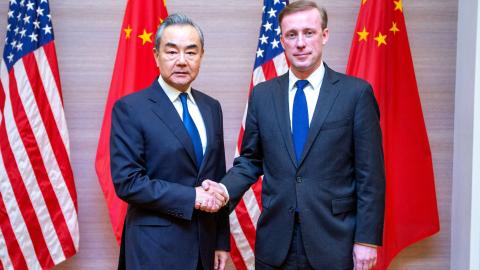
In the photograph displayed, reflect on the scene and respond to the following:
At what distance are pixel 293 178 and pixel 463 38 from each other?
1.77 metres

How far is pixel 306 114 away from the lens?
192 centimetres

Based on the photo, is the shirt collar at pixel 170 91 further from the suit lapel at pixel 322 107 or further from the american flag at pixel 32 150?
the american flag at pixel 32 150

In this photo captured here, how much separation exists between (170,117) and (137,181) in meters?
0.27

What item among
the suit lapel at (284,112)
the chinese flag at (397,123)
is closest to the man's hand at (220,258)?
the suit lapel at (284,112)

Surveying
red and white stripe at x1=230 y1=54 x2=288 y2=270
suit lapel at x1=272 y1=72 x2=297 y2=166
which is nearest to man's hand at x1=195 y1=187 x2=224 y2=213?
suit lapel at x1=272 y1=72 x2=297 y2=166

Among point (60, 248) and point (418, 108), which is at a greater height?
point (418, 108)

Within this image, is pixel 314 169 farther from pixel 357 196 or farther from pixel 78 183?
pixel 78 183

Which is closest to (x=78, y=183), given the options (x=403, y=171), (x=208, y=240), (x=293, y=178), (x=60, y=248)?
(x=60, y=248)

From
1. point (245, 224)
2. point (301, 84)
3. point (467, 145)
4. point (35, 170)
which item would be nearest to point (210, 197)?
point (301, 84)

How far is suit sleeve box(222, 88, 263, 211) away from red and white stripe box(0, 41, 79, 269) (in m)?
1.33

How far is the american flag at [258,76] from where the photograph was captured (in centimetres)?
292

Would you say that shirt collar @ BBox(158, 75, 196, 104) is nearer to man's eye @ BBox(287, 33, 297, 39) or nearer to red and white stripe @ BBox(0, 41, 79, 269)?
man's eye @ BBox(287, 33, 297, 39)

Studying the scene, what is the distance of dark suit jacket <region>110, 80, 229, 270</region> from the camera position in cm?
183

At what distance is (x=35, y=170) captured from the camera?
9.55 feet
